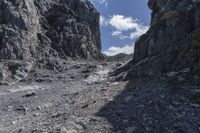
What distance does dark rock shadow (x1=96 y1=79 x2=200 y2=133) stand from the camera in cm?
1722

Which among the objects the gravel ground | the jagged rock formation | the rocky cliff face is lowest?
the gravel ground

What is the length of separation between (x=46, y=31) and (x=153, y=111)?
190 feet

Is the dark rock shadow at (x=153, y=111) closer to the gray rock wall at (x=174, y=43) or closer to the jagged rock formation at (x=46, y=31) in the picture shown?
the gray rock wall at (x=174, y=43)

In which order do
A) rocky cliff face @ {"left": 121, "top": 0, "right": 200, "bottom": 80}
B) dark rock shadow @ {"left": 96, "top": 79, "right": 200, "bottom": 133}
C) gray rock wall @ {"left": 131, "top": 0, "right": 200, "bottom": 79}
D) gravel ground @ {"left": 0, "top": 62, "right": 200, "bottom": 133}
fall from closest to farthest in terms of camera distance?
dark rock shadow @ {"left": 96, "top": 79, "right": 200, "bottom": 133}, gravel ground @ {"left": 0, "top": 62, "right": 200, "bottom": 133}, rocky cliff face @ {"left": 121, "top": 0, "right": 200, "bottom": 80}, gray rock wall @ {"left": 131, "top": 0, "right": 200, "bottom": 79}

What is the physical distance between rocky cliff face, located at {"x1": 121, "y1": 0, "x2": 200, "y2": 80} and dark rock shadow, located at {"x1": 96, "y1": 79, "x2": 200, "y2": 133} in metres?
3.64

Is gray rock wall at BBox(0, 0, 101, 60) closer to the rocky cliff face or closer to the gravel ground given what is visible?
the rocky cliff face

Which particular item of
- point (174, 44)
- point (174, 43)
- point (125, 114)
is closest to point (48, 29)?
point (174, 43)

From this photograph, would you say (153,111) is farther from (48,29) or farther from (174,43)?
(48,29)

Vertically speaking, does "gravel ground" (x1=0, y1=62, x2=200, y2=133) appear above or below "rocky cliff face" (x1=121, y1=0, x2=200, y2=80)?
below

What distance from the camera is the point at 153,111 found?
19.1 m

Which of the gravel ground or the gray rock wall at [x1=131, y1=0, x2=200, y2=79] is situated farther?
the gray rock wall at [x1=131, y1=0, x2=200, y2=79]

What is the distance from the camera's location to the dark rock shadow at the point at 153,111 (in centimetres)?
1722

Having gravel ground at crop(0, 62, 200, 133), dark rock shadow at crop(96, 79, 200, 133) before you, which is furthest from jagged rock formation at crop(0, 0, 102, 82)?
dark rock shadow at crop(96, 79, 200, 133)

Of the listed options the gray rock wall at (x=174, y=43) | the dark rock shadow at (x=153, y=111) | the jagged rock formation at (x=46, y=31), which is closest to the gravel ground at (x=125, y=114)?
the dark rock shadow at (x=153, y=111)
